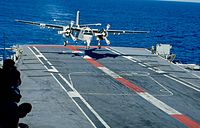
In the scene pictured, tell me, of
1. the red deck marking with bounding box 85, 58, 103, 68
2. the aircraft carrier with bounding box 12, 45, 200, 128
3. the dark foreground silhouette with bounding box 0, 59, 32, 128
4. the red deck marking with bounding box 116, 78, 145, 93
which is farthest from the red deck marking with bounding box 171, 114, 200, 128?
the red deck marking with bounding box 85, 58, 103, 68

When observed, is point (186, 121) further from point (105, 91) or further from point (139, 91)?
point (105, 91)

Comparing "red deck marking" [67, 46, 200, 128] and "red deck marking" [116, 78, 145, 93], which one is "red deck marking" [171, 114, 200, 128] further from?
"red deck marking" [116, 78, 145, 93]

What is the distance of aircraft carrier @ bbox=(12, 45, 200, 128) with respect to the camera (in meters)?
24.7

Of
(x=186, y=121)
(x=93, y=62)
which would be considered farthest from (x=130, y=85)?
(x=93, y=62)

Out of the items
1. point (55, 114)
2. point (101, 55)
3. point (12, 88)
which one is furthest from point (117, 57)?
point (12, 88)

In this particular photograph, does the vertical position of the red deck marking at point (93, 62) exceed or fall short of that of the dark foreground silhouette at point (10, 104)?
it falls short

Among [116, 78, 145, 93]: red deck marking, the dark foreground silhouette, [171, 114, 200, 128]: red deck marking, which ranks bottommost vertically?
[171, 114, 200, 128]: red deck marking

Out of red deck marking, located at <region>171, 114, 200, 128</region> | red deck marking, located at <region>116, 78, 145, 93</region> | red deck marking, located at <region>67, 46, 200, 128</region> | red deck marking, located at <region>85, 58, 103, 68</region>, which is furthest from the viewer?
red deck marking, located at <region>85, 58, 103, 68</region>

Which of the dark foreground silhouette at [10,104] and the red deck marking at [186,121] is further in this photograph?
the red deck marking at [186,121]

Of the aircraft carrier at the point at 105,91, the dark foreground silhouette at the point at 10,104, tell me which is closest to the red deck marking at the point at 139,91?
the aircraft carrier at the point at 105,91

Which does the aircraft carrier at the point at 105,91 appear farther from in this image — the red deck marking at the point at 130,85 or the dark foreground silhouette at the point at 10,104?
the dark foreground silhouette at the point at 10,104

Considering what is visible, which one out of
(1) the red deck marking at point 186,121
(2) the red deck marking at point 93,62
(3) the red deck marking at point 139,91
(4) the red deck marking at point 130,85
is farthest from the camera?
(2) the red deck marking at point 93,62

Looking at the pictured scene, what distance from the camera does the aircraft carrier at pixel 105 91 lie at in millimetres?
24703

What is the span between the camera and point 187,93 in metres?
34.8
